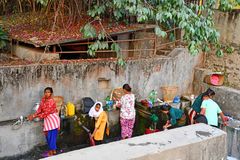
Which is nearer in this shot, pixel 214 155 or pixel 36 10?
pixel 214 155

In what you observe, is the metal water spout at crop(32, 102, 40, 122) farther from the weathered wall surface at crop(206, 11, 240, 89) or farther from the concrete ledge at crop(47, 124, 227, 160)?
the weathered wall surface at crop(206, 11, 240, 89)

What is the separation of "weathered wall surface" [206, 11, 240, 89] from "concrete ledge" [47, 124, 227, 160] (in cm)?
403

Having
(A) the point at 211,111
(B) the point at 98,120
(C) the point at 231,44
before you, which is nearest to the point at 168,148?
(B) the point at 98,120

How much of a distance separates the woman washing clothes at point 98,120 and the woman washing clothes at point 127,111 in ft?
1.44

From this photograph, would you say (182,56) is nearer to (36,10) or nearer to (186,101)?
(186,101)

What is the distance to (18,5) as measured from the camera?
34.4 ft

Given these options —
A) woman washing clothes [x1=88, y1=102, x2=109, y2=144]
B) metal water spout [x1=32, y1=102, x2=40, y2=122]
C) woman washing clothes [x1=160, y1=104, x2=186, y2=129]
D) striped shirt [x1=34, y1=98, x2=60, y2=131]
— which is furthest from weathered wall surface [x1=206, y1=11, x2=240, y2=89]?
metal water spout [x1=32, y1=102, x2=40, y2=122]

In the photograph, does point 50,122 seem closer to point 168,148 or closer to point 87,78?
point 87,78

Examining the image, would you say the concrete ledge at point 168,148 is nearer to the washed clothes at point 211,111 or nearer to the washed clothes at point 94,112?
the washed clothes at point 211,111

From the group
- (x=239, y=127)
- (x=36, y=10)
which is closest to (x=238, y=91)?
(x=239, y=127)

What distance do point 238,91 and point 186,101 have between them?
1346mm

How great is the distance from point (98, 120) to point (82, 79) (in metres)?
1.06

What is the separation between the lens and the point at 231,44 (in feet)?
29.3

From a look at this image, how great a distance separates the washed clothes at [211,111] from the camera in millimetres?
7137
